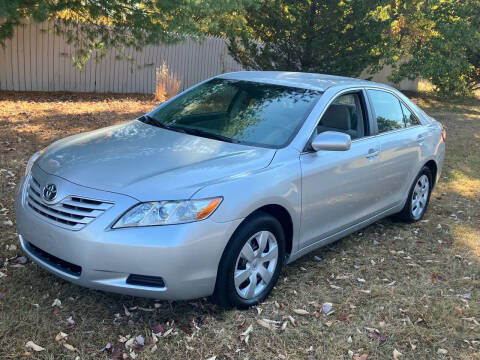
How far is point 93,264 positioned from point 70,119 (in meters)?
7.02

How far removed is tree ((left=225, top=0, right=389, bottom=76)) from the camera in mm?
11586

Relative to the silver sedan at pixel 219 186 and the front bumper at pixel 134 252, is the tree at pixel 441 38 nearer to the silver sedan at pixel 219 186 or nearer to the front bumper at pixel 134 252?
the silver sedan at pixel 219 186

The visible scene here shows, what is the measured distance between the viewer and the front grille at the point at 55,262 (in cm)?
313

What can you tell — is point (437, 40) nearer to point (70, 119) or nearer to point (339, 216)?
Result: point (70, 119)

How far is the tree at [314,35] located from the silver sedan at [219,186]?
7.12 m

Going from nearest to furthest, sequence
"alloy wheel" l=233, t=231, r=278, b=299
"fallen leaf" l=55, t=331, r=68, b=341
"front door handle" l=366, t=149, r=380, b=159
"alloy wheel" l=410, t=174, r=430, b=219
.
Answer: "fallen leaf" l=55, t=331, r=68, b=341
"alloy wheel" l=233, t=231, r=278, b=299
"front door handle" l=366, t=149, r=380, b=159
"alloy wheel" l=410, t=174, r=430, b=219

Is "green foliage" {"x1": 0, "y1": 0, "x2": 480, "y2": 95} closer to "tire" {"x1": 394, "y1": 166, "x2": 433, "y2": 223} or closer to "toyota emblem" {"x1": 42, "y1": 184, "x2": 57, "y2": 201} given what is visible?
"toyota emblem" {"x1": 42, "y1": 184, "x2": 57, "y2": 201}

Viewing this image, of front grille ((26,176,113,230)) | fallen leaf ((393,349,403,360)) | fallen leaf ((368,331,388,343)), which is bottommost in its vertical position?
fallen leaf ((393,349,403,360))

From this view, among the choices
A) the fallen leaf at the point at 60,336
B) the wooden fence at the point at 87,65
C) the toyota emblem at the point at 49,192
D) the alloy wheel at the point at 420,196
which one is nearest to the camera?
the fallen leaf at the point at 60,336

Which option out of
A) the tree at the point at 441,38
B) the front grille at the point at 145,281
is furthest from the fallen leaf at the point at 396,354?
the tree at the point at 441,38

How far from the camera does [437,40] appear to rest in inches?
616

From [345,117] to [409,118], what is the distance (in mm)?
1239

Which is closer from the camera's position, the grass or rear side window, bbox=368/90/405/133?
the grass

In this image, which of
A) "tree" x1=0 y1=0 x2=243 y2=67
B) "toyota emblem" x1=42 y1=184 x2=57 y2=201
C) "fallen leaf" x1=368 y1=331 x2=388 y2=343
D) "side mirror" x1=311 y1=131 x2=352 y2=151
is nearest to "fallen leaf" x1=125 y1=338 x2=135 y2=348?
"toyota emblem" x1=42 y1=184 x2=57 y2=201
